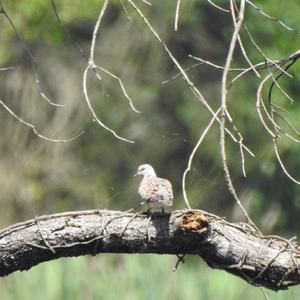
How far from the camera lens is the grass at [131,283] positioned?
7645mm

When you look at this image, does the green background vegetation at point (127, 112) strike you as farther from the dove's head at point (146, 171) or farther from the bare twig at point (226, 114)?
the bare twig at point (226, 114)

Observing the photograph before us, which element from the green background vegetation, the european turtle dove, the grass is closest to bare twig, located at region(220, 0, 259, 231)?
the european turtle dove

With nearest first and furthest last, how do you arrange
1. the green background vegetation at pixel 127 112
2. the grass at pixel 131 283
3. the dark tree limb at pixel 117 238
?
the dark tree limb at pixel 117 238 < the grass at pixel 131 283 < the green background vegetation at pixel 127 112

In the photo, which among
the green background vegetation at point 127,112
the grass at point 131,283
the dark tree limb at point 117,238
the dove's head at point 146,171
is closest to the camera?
the dark tree limb at point 117,238

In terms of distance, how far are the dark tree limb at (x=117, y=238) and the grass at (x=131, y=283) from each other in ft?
9.34

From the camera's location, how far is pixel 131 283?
7.77 metres

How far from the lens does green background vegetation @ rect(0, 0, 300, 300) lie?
1335 cm

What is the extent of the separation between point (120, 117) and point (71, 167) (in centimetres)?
82

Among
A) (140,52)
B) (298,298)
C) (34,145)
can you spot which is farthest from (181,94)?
(298,298)

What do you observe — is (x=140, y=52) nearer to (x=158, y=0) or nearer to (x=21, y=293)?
(x=158, y=0)

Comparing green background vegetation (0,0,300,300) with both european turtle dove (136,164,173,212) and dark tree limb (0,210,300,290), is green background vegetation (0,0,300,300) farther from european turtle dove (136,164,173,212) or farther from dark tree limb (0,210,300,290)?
dark tree limb (0,210,300,290)

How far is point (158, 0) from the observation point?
45.9 ft

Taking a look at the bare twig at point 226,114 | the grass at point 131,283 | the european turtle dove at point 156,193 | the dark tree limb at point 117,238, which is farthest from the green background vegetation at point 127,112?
the bare twig at point 226,114

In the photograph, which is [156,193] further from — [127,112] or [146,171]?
[127,112]
